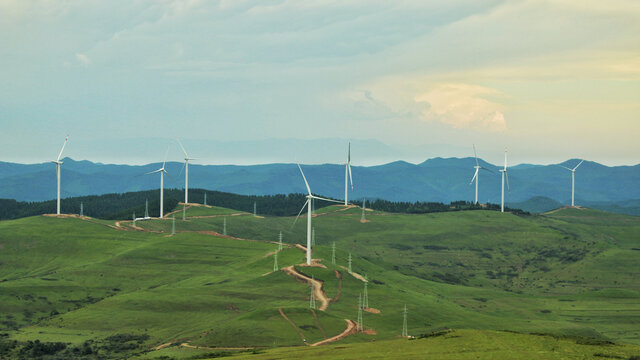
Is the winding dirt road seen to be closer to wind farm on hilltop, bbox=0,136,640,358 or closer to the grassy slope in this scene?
wind farm on hilltop, bbox=0,136,640,358

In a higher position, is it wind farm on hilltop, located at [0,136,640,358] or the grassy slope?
the grassy slope

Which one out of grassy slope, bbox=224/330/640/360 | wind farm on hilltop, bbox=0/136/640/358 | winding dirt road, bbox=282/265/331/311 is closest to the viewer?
grassy slope, bbox=224/330/640/360

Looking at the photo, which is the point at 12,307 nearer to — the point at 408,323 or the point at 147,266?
the point at 147,266

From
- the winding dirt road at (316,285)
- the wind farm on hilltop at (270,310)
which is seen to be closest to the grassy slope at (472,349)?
the wind farm on hilltop at (270,310)

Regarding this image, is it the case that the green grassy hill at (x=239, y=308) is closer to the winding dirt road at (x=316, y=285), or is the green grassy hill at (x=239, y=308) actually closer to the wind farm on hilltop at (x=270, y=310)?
the wind farm on hilltop at (x=270, y=310)

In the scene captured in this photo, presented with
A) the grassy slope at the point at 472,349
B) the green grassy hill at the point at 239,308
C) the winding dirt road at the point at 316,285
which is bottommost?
the green grassy hill at the point at 239,308

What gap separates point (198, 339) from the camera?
115 metres

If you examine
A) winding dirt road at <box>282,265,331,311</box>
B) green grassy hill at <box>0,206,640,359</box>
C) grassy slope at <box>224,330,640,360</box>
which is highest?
grassy slope at <box>224,330,640,360</box>

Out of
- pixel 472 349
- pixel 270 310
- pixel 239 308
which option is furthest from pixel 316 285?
pixel 472 349

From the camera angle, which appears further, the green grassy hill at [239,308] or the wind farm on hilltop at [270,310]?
the green grassy hill at [239,308]

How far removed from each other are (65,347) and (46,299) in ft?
143

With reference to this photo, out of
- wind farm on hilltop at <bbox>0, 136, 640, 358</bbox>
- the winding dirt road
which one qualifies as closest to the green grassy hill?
wind farm on hilltop at <bbox>0, 136, 640, 358</bbox>

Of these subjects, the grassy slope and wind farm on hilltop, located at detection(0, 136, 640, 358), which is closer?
the grassy slope

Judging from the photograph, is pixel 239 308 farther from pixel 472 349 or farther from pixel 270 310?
pixel 472 349
